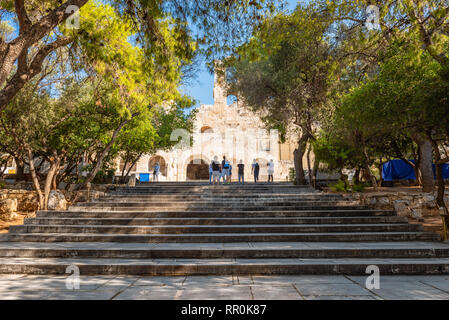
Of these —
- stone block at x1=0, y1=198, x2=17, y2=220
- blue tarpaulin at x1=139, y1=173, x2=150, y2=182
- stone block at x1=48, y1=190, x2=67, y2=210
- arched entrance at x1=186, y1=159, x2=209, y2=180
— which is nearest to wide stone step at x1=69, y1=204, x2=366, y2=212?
stone block at x1=48, y1=190, x2=67, y2=210

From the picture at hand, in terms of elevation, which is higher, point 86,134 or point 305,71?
point 305,71

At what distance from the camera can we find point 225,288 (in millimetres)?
3238

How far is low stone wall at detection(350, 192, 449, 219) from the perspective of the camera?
7488 mm

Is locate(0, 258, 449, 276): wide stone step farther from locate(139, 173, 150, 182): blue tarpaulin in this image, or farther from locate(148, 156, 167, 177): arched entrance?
locate(148, 156, 167, 177): arched entrance

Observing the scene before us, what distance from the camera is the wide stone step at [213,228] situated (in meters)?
6.20

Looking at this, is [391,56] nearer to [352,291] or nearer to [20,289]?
[352,291]

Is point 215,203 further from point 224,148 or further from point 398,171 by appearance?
point 224,148

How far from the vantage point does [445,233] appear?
219 inches

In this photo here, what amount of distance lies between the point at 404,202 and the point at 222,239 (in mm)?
5443

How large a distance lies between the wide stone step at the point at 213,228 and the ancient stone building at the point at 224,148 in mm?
18355

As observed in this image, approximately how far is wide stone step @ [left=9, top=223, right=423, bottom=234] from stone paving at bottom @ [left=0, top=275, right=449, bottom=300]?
2.39 metres

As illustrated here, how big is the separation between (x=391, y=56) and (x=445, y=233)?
4731 millimetres

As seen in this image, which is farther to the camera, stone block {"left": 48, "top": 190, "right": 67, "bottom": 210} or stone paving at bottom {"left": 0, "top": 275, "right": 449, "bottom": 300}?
stone block {"left": 48, "top": 190, "right": 67, "bottom": 210}
